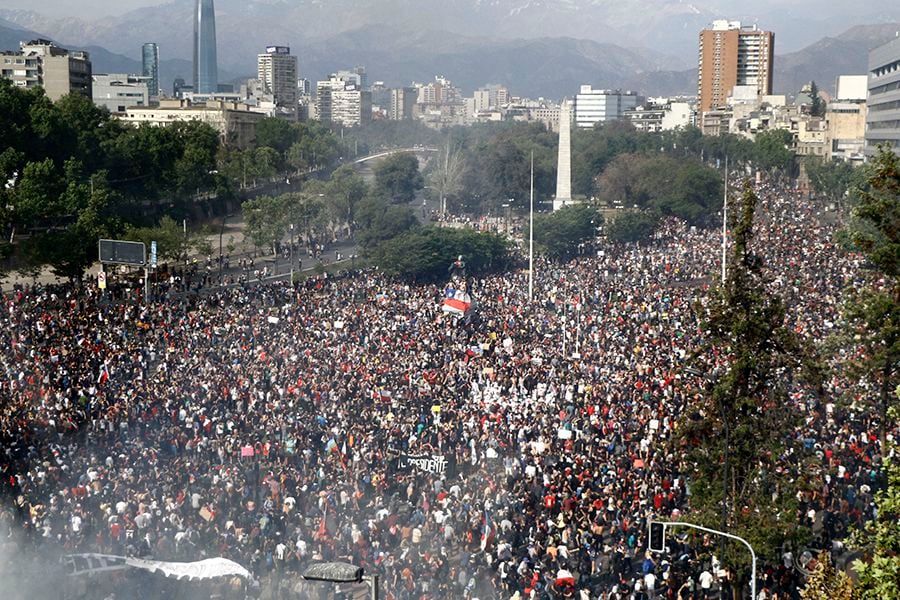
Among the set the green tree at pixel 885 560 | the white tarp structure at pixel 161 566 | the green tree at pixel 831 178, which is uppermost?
the green tree at pixel 831 178

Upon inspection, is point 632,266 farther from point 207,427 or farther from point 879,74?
point 879,74

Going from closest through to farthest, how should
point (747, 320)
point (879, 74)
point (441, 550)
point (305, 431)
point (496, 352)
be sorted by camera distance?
1. point (747, 320)
2. point (441, 550)
3. point (305, 431)
4. point (496, 352)
5. point (879, 74)

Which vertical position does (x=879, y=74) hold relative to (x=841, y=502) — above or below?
above

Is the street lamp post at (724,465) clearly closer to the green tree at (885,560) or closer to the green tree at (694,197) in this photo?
the green tree at (885,560)

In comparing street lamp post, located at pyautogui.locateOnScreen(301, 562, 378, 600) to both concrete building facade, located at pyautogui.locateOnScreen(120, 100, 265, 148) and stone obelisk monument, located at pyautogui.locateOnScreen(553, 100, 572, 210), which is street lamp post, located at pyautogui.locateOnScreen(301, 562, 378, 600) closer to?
stone obelisk monument, located at pyautogui.locateOnScreen(553, 100, 572, 210)

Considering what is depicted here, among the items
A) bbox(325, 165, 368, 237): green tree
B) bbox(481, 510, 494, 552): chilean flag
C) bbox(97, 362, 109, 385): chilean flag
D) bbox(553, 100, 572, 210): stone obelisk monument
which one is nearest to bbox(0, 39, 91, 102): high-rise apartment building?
bbox(325, 165, 368, 237): green tree

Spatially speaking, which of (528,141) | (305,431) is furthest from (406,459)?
(528,141)

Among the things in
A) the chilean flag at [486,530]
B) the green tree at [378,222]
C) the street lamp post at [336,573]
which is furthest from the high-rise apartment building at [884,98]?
the street lamp post at [336,573]
